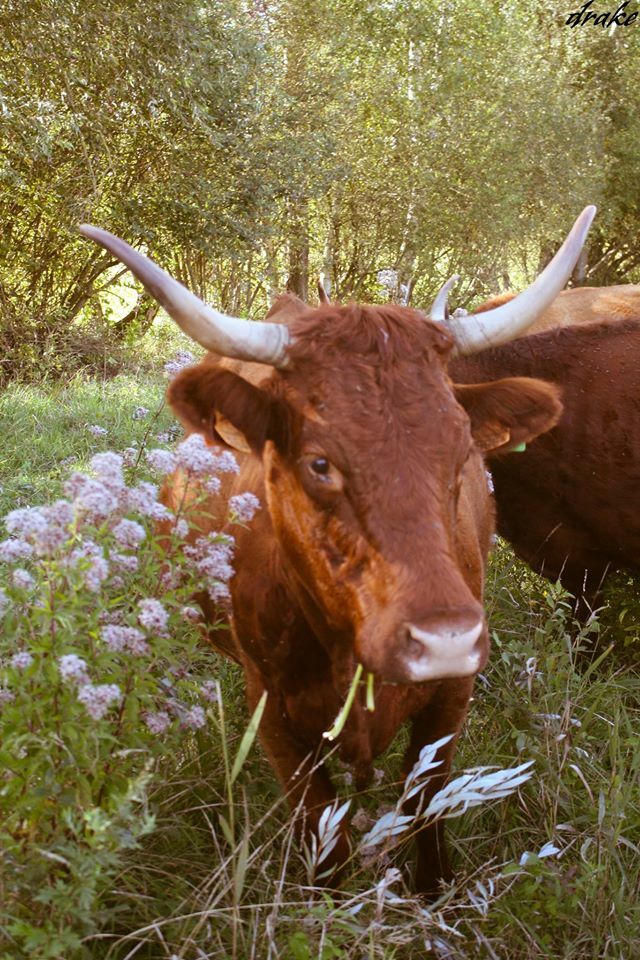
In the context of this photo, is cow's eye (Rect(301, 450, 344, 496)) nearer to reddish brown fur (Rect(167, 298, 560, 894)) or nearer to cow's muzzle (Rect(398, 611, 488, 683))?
reddish brown fur (Rect(167, 298, 560, 894))

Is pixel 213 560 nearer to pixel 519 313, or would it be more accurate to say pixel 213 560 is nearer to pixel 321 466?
pixel 321 466

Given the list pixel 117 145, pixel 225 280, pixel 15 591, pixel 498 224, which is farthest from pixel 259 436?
pixel 498 224

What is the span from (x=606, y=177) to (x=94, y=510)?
73.5 ft

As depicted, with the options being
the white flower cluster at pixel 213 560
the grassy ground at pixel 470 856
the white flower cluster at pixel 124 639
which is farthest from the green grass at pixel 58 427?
the white flower cluster at pixel 124 639

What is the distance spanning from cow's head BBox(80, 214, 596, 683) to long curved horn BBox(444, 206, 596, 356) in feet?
0.29

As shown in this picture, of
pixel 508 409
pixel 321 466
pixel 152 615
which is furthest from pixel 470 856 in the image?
pixel 152 615

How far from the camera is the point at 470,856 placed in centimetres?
317

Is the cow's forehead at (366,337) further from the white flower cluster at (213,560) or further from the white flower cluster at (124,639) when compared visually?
the white flower cluster at (124,639)

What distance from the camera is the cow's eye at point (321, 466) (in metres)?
2.29

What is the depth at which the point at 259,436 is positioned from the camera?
8.38ft

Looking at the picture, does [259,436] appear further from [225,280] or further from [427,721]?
[225,280]

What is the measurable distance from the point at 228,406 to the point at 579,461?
8.23ft

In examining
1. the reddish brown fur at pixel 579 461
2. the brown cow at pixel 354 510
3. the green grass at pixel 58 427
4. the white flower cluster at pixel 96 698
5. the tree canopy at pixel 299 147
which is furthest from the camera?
the tree canopy at pixel 299 147

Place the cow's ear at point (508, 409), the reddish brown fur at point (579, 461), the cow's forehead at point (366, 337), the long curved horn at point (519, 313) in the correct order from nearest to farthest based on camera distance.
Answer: the cow's forehead at point (366, 337) < the long curved horn at point (519, 313) < the cow's ear at point (508, 409) < the reddish brown fur at point (579, 461)
